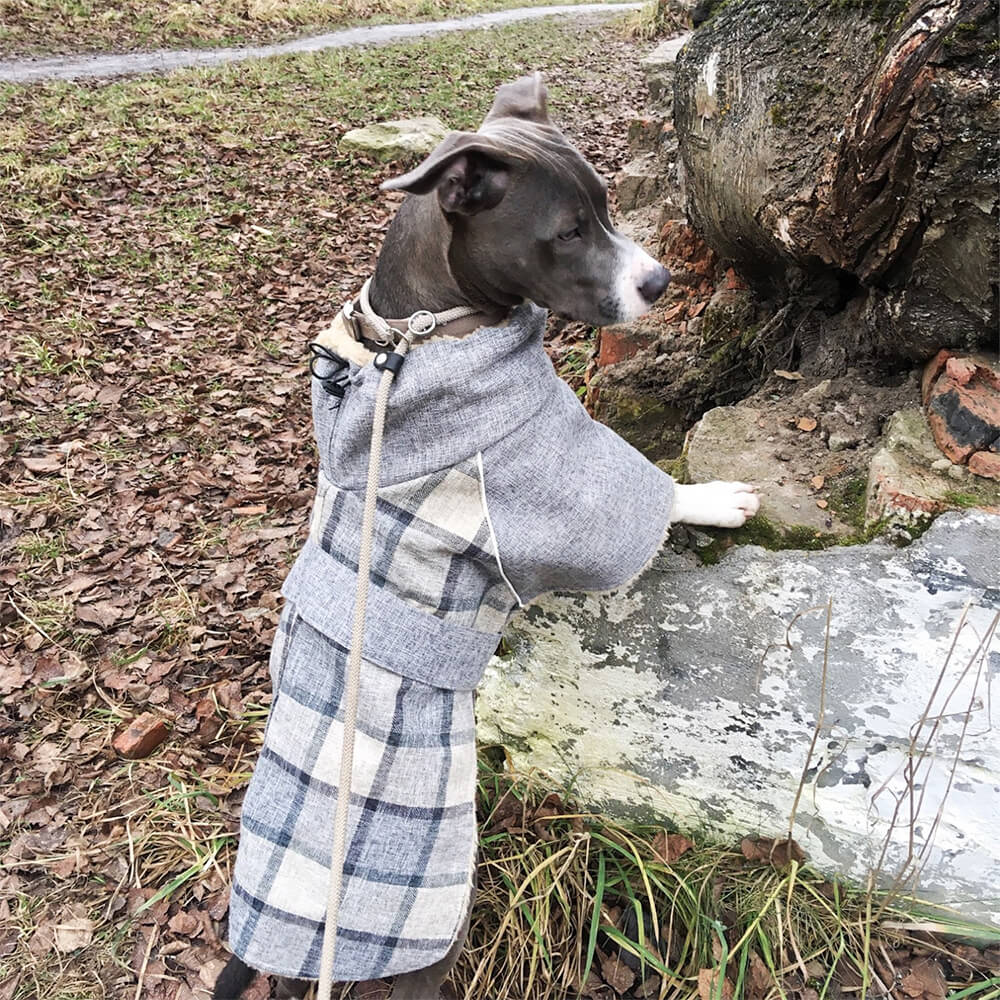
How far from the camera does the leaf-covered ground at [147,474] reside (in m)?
2.73

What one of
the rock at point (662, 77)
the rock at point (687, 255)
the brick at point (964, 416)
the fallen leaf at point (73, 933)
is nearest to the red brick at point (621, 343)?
the rock at point (687, 255)

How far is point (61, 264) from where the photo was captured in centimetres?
656

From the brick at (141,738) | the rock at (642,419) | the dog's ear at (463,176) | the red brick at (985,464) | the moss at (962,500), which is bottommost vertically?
the brick at (141,738)

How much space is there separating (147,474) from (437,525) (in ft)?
11.1

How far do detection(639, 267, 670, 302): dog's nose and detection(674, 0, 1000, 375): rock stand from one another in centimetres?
56

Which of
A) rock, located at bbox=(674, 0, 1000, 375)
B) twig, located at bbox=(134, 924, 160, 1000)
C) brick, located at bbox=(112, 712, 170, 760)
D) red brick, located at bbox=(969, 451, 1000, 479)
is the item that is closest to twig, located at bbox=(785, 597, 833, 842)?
red brick, located at bbox=(969, 451, 1000, 479)

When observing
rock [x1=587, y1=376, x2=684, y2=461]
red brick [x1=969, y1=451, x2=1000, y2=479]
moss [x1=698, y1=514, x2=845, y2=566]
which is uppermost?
red brick [x1=969, y1=451, x2=1000, y2=479]

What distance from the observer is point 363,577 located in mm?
1693

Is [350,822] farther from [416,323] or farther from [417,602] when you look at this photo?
[416,323]

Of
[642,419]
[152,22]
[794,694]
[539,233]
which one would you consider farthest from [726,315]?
[152,22]

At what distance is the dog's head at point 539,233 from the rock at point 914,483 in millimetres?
731

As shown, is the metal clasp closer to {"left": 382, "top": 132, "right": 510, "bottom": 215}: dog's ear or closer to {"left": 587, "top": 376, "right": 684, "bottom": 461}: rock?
{"left": 382, "top": 132, "right": 510, "bottom": 215}: dog's ear

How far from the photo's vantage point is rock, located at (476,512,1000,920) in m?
2.01

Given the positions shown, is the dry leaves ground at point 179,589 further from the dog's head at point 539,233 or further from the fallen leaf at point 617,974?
the dog's head at point 539,233
